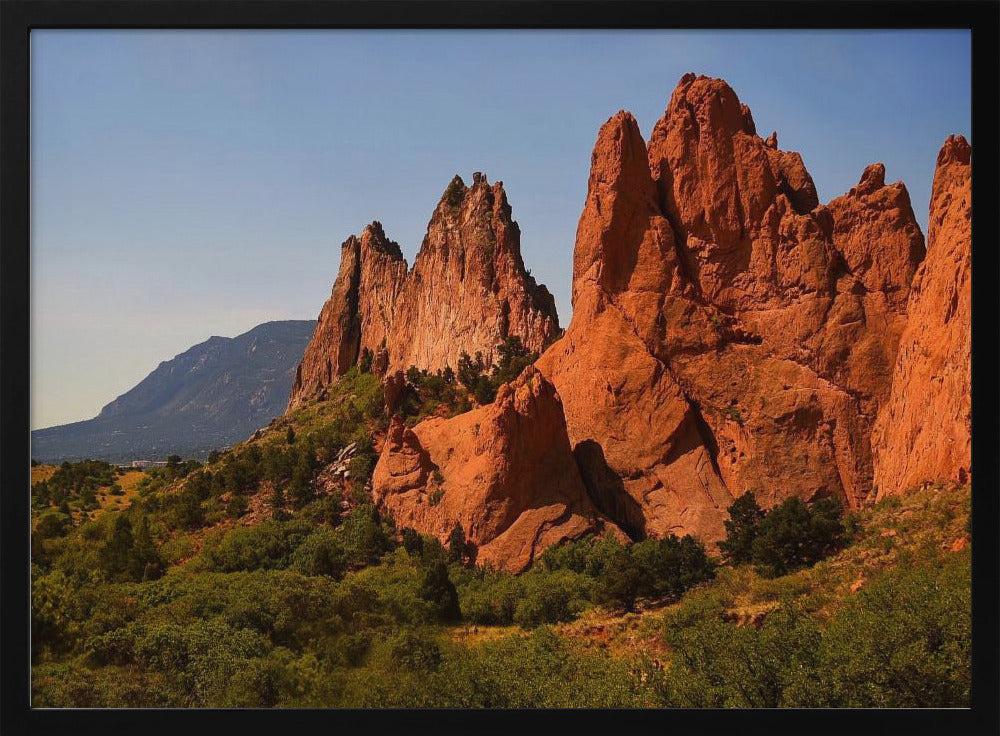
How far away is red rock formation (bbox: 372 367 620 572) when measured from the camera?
24.9 m

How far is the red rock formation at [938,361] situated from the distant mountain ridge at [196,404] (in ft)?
52.7

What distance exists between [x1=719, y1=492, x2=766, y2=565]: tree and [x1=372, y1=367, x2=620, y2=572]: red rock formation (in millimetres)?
3156

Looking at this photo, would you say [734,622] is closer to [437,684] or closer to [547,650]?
[547,650]

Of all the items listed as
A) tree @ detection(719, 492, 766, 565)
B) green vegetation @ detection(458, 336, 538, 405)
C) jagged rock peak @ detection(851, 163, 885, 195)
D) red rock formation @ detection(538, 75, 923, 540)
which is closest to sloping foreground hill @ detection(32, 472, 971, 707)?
tree @ detection(719, 492, 766, 565)

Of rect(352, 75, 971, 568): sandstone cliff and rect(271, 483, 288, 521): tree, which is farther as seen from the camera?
rect(271, 483, 288, 521): tree

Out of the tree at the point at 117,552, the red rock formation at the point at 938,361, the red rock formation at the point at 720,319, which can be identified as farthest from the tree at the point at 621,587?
the tree at the point at 117,552

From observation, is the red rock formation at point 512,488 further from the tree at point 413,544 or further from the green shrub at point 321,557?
the green shrub at point 321,557

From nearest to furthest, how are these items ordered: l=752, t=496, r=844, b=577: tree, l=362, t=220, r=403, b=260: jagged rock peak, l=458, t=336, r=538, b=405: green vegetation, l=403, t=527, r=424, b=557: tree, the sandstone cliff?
l=752, t=496, r=844, b=577: tree
l=403, t=527, r=424, b=557: tree
the sandstone cliff
l=458, t=336, r=538, b=405: green vegetation
l=362, t=220, r=403, b=260: jagged rock peak

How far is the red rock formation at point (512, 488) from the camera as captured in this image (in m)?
24.9

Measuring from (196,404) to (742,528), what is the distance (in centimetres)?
2217

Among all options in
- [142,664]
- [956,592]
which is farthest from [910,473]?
[142,664]

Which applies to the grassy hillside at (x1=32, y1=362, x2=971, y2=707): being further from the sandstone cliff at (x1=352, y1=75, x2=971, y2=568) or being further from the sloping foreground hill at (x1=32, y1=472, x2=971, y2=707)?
the sandstone cliff at (x1=352, y1=75, x2=971, y2=568)

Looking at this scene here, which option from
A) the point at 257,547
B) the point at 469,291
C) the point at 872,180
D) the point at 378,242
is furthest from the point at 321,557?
the point at 378,242
